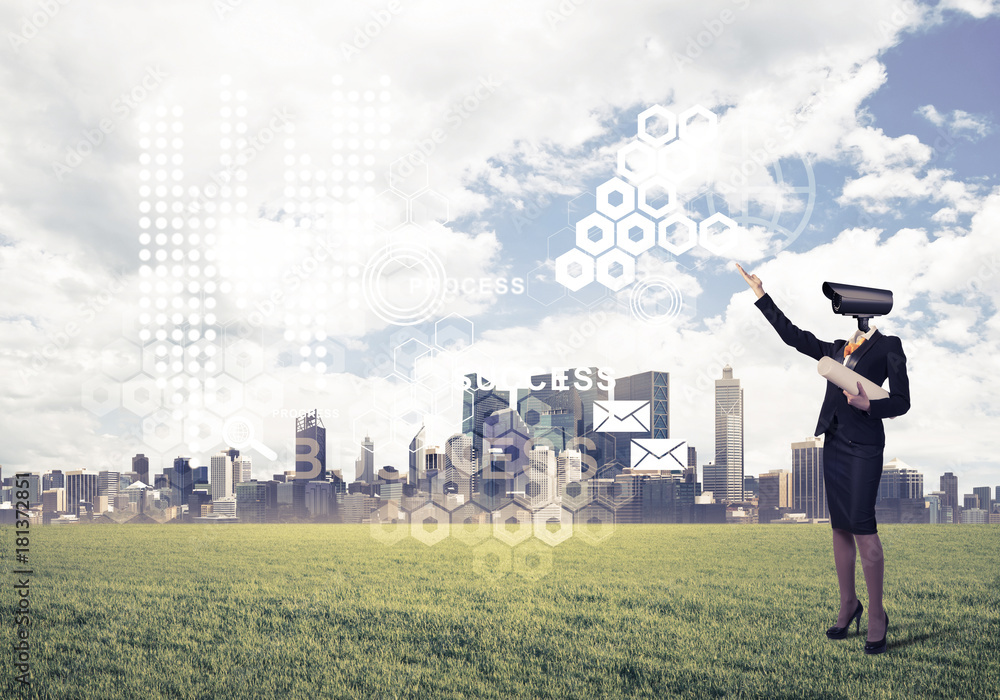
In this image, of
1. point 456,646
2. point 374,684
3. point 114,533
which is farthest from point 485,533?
point 114,533

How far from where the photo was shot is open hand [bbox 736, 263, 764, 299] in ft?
23.6

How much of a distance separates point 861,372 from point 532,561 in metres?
9.17

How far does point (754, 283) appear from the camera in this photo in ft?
23.7

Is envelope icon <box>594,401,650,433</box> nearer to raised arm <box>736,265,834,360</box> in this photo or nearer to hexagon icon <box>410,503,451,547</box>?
hexagon icon <box>410,503,451,547</box>

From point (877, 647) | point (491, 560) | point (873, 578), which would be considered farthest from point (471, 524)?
point (873, 578)

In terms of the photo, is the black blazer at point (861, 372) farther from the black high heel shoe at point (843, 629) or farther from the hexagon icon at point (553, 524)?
the hexagon icon at point (553, 524)

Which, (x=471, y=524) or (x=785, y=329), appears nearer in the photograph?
(x=785, y=329)

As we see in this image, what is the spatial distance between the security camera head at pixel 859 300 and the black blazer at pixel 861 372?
25 centimetres

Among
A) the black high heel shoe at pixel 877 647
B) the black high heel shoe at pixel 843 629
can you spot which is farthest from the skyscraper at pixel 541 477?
the black high heel shoe at pixel 877 647

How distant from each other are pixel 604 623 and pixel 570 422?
27234 mm

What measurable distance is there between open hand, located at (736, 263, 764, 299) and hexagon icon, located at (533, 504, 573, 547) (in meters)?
13.0

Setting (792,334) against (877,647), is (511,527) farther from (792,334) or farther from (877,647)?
(792,334)

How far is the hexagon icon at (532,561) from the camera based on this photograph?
41.5ft

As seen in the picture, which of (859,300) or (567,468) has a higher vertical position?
(859,300)
